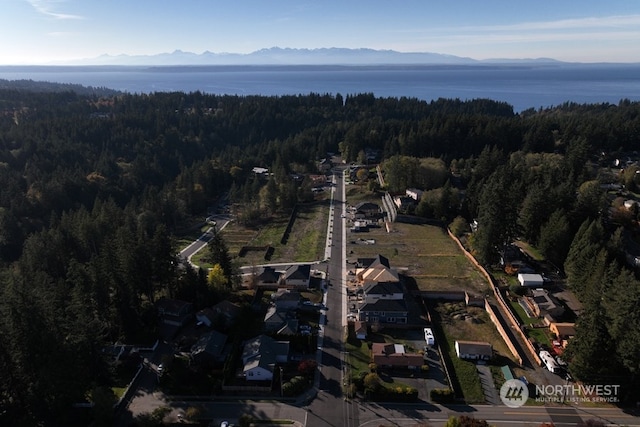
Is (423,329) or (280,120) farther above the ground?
(280,120)

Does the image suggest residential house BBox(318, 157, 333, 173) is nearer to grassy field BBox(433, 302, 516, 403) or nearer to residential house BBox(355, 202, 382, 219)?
residential house BBox(355, 202, 382, 219)

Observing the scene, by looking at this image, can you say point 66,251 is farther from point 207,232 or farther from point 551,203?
point 551,203

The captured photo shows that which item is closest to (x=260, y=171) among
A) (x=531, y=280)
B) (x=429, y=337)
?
(x=531, y=280)

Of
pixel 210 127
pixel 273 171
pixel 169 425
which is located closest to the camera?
pixel 169 425

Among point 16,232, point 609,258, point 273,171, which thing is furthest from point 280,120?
point 609,258

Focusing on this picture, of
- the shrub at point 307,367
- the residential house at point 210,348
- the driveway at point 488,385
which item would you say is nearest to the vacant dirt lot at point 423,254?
the driveway at point 488,385

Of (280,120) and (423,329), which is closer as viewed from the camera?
(423,329)
